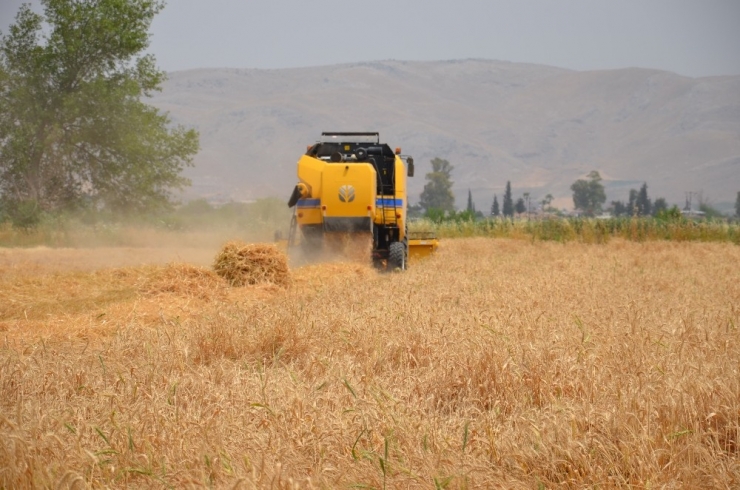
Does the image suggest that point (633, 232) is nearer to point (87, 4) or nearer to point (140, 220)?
point (140, 220)

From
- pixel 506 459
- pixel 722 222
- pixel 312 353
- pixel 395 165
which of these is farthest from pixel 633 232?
pixel 506 459

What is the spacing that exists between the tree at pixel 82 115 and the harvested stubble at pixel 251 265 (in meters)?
23.4

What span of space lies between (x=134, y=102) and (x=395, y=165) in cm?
2206

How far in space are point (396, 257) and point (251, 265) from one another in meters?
4.80

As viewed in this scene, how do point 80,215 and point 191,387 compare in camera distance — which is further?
point 80,215

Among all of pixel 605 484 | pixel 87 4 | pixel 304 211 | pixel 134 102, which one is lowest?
pixel 605 484

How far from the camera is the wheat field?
12.3 feet

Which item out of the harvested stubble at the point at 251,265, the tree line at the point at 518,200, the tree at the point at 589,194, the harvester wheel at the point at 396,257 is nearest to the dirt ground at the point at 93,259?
the harvester wheel at the point at 396,257

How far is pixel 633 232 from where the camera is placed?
28.8m

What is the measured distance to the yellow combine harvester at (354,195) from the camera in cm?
1628

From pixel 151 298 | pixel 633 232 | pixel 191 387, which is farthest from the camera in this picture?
pixel 633 232

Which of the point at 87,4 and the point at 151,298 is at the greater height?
the point at 87,4

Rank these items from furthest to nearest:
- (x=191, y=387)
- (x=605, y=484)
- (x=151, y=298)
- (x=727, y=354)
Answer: (x=151, y=298) < (x=727, y=354) < (x=191, y=387) < (x=605, y=484)

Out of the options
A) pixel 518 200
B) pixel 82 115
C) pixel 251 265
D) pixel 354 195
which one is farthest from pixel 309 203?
pixel 518 200
